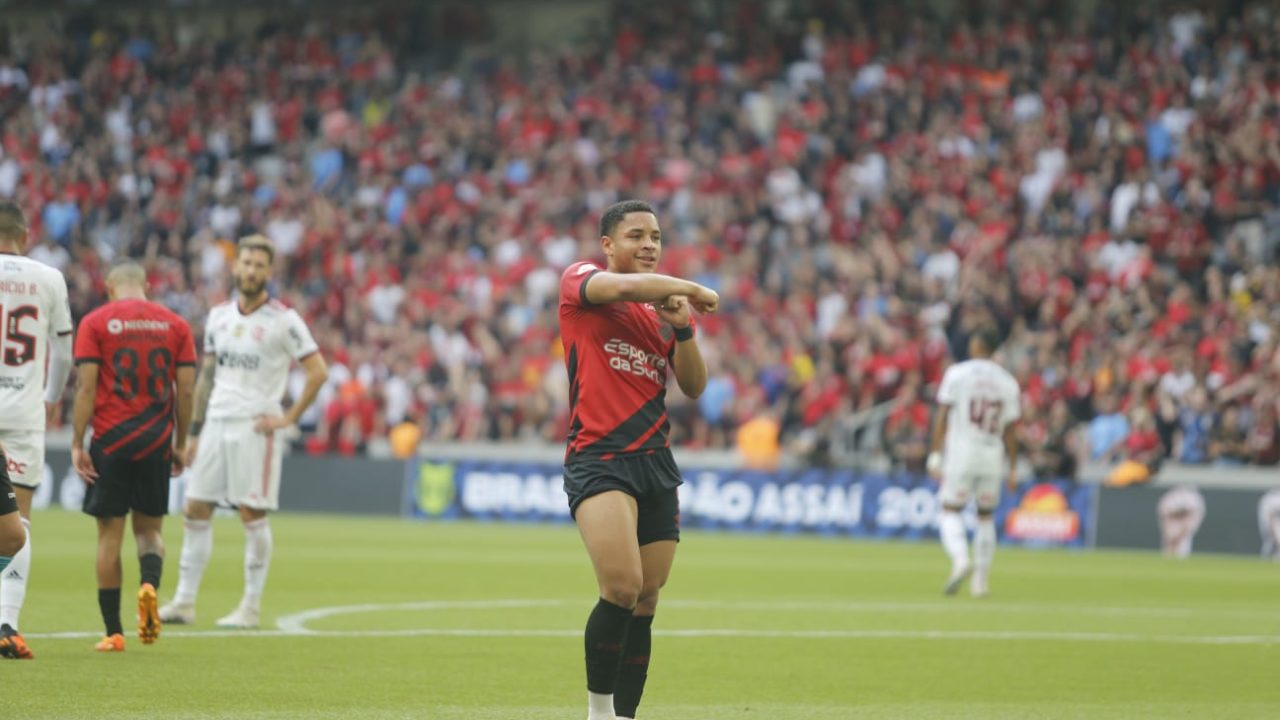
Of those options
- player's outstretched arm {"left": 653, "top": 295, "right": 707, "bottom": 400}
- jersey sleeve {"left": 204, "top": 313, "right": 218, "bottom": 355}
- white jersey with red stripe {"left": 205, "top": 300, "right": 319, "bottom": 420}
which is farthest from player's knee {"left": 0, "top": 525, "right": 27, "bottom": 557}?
jersey sleeve {"left": 204, "top": 313, "right": 218, "bottom": 355}

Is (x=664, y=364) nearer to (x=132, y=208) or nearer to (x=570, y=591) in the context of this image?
(x=570, y=591)

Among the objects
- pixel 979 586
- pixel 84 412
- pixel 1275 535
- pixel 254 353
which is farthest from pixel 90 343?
pixel 1275 535

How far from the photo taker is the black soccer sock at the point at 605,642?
7.43 meters

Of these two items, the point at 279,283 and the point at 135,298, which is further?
the point at 279,283

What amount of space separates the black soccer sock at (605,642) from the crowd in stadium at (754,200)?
19.1 meters

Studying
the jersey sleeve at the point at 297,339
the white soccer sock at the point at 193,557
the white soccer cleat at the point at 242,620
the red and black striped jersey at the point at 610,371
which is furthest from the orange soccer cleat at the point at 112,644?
the red and black striped jersey at the point at 610,371

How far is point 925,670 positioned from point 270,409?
4.73 metres

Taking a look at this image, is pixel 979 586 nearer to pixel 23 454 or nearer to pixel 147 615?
pixel 147 615

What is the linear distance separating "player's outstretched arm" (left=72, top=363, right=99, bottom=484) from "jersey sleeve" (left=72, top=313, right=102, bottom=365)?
4cm

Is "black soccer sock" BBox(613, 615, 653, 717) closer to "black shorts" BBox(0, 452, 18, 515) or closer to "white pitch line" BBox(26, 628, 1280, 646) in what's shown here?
"black shorts" BBox(0, 452, 18, 515)

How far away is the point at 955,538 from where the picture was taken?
17.5m

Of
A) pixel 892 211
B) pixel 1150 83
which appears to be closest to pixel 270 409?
pixel 892 211

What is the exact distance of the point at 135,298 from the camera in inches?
433

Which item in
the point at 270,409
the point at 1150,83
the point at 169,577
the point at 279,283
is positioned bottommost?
the point at 169,577
